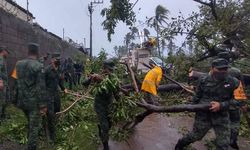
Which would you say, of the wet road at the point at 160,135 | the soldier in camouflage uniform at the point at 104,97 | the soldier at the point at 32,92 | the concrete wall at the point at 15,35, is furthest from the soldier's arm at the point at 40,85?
the concrete wall at the point at 15,35

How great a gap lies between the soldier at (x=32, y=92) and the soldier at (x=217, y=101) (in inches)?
96.8

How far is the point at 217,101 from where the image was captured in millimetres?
6012

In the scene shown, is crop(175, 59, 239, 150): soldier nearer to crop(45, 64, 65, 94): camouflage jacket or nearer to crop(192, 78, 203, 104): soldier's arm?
crop(192, 78, 203, 104): soldier's arm

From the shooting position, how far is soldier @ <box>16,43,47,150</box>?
5984mm

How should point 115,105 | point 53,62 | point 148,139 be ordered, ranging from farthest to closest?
point 148,139, point 53,62, point 115,105

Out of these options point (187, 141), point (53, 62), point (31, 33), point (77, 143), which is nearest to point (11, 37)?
point (31, 33)

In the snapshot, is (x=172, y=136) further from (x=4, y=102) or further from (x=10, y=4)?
(x=10, y=4)

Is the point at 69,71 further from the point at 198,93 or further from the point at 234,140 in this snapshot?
the point at 198,93

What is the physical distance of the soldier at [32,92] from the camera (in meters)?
5.98

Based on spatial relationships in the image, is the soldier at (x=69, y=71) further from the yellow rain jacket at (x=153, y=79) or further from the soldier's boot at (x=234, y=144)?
the soldier's boot at (x=234, y=144)

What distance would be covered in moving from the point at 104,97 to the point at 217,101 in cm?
193

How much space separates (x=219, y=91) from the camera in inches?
235

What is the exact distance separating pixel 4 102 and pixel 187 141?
4.37m

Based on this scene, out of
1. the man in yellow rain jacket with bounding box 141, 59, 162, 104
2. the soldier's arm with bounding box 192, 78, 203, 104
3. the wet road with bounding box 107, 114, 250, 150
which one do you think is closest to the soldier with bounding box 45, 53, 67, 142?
the wet road with bounding box 107, 114, 250, 150
